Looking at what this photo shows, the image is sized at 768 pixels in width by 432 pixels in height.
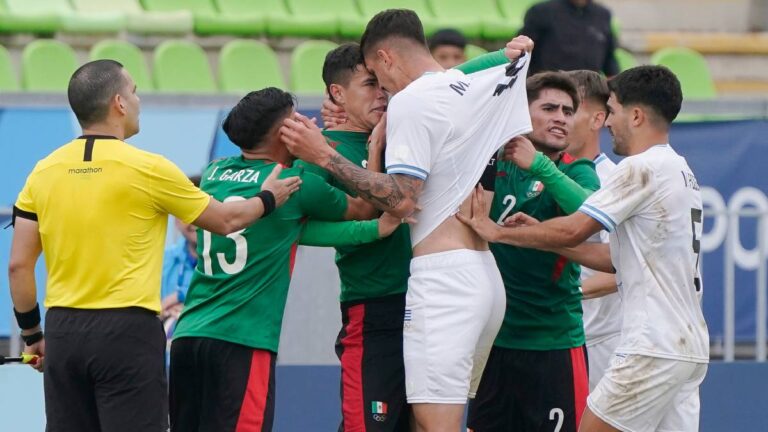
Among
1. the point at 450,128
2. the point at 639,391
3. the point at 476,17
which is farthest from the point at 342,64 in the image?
the point at 476,17

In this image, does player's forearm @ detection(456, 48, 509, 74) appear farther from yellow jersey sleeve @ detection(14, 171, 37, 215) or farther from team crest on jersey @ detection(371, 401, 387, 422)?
yellow jersey sleeve @ detection(14, 171, 37, 215)

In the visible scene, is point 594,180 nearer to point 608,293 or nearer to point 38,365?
point 608,293

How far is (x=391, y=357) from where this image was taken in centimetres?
636

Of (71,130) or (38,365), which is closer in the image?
(38,365)

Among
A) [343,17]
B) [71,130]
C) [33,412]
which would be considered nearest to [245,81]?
[343,17]

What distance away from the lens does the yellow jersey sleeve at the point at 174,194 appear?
5945 millimetres

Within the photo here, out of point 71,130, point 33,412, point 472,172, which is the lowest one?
point 33,412

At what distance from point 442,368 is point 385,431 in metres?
0.51

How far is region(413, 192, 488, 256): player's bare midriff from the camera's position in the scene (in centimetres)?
606

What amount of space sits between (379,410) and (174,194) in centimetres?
131

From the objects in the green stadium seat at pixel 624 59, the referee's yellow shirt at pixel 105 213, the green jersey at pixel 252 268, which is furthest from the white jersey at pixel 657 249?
the green stadium seat at pixel 624 59

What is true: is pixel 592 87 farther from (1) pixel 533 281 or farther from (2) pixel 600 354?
(2) pixel 600 354

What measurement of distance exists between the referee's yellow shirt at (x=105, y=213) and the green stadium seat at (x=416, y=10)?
8.00m

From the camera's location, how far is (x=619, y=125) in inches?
247
